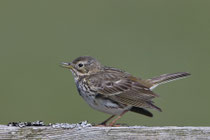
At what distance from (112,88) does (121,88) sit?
225 mm

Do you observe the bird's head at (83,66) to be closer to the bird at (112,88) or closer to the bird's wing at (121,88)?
the bird at (112,88)

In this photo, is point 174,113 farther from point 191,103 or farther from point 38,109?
point 38,109

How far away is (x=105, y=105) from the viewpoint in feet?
24.2

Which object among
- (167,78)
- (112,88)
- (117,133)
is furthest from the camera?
(167,78)

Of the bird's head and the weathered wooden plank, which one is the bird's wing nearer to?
the bird's head

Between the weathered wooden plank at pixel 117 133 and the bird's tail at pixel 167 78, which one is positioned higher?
the bird's tail at pixel 167 78

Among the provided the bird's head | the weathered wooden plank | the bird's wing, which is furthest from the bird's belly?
the weathered wooden plank

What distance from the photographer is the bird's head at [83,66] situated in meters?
8.32

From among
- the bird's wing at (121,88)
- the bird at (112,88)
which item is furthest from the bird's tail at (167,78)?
the bird's wing at (121,88)

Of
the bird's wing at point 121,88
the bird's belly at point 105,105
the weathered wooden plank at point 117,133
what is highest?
the bird's wing at point 121,88

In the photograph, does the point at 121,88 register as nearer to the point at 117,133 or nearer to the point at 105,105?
the point at 105,105

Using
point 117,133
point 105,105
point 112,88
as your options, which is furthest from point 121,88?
point 117,133

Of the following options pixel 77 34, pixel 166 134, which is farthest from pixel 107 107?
pixel 77 34

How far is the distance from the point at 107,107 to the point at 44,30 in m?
11.1
